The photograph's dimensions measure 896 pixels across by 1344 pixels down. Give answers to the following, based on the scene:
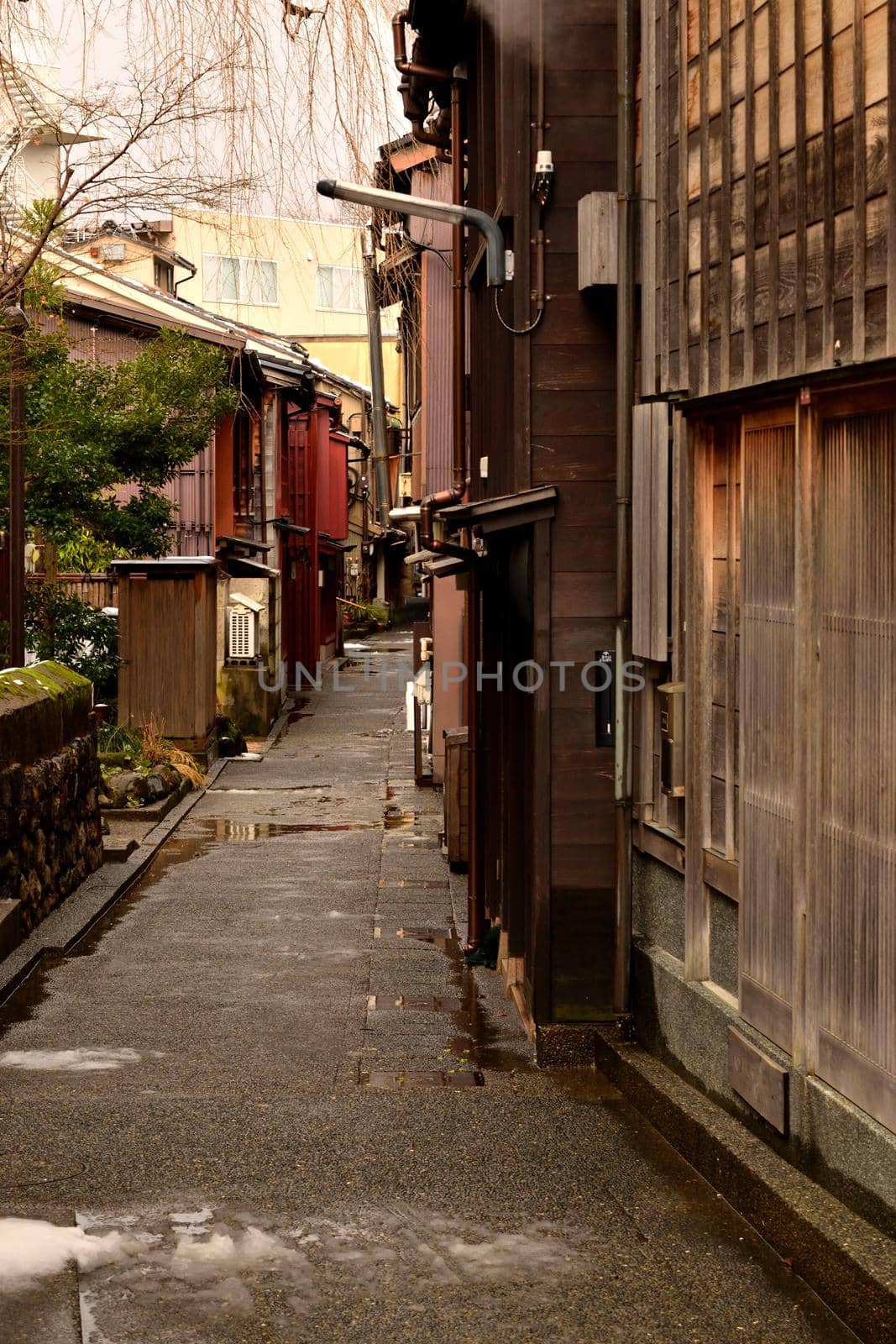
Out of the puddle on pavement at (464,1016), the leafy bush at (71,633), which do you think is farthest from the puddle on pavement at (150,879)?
the leafy bush at (71,633)

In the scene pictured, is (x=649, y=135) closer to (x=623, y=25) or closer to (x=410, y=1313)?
(x=623, y=25)

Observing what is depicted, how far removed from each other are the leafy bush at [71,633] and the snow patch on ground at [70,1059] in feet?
44.9

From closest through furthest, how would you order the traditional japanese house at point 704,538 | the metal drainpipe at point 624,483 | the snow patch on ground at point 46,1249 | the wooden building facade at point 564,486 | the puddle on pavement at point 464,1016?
the snow patch on ground at point 46,1249 → the traditional japanese house at point 704,538 → the metal drainpipe at point 624,483 → the wooden building facade at point 564,486 → the puddle on pavement at point 464,1016

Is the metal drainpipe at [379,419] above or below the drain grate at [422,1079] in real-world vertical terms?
above

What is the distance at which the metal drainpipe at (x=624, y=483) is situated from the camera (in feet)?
27.6

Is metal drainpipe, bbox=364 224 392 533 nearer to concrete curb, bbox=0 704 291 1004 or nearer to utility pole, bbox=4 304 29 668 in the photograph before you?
utility pole, bbox=4 304 29 668

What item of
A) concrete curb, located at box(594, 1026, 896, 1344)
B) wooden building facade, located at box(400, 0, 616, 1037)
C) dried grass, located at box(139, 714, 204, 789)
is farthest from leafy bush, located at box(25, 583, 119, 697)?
concrete curb, located at box(594, 1026, 896, 1344)

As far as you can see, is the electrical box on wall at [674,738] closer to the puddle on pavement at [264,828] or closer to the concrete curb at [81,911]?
the concrete curb at [81,911]

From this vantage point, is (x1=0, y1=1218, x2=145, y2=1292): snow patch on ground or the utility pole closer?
(x1=0, y1=1218, x2=145, y2=1292): snow patch on ground

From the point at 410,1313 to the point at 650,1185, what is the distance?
1.76 m

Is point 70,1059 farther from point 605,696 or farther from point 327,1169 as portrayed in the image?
point 605,696

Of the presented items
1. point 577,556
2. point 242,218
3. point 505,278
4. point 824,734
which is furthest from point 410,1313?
point 505,278

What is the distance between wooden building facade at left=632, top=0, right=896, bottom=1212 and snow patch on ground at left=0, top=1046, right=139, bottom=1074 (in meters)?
3.16

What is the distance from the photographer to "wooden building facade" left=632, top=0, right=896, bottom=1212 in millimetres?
5461
